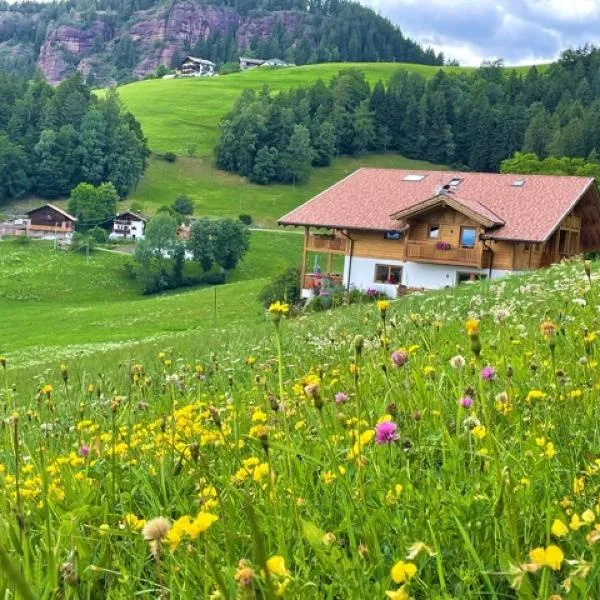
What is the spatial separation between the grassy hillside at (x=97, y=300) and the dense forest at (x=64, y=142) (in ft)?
102

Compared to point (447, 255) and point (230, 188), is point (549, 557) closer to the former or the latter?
point (447, 255)

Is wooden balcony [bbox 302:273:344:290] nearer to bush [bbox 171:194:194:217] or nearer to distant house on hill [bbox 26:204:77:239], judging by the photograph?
distant house on hill [bbox 26:204:77:239]

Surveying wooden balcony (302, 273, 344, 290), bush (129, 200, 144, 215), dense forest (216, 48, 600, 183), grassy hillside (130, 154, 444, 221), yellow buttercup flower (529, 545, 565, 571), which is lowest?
wooden balcony (302, 273, 344, 290)

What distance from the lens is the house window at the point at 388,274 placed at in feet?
125

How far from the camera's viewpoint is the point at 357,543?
204 centimetres

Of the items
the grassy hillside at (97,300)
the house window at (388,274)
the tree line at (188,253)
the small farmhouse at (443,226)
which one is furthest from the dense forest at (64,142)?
the house window at (388,274)

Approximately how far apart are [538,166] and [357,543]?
6251 centimetres

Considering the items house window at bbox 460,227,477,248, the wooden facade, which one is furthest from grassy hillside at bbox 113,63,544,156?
house window at bbox 460,227,477,248

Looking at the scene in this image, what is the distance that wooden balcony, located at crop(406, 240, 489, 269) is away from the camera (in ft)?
118

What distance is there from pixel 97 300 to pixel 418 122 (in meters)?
88.0

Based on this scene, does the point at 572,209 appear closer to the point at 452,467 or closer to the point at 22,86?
the point at 452,467

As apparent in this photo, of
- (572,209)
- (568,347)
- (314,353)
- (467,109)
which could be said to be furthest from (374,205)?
(467,109)

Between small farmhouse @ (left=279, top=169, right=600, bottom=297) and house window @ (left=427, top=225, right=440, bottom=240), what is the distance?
0.15 feet

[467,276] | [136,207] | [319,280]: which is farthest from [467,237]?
[136,207]
